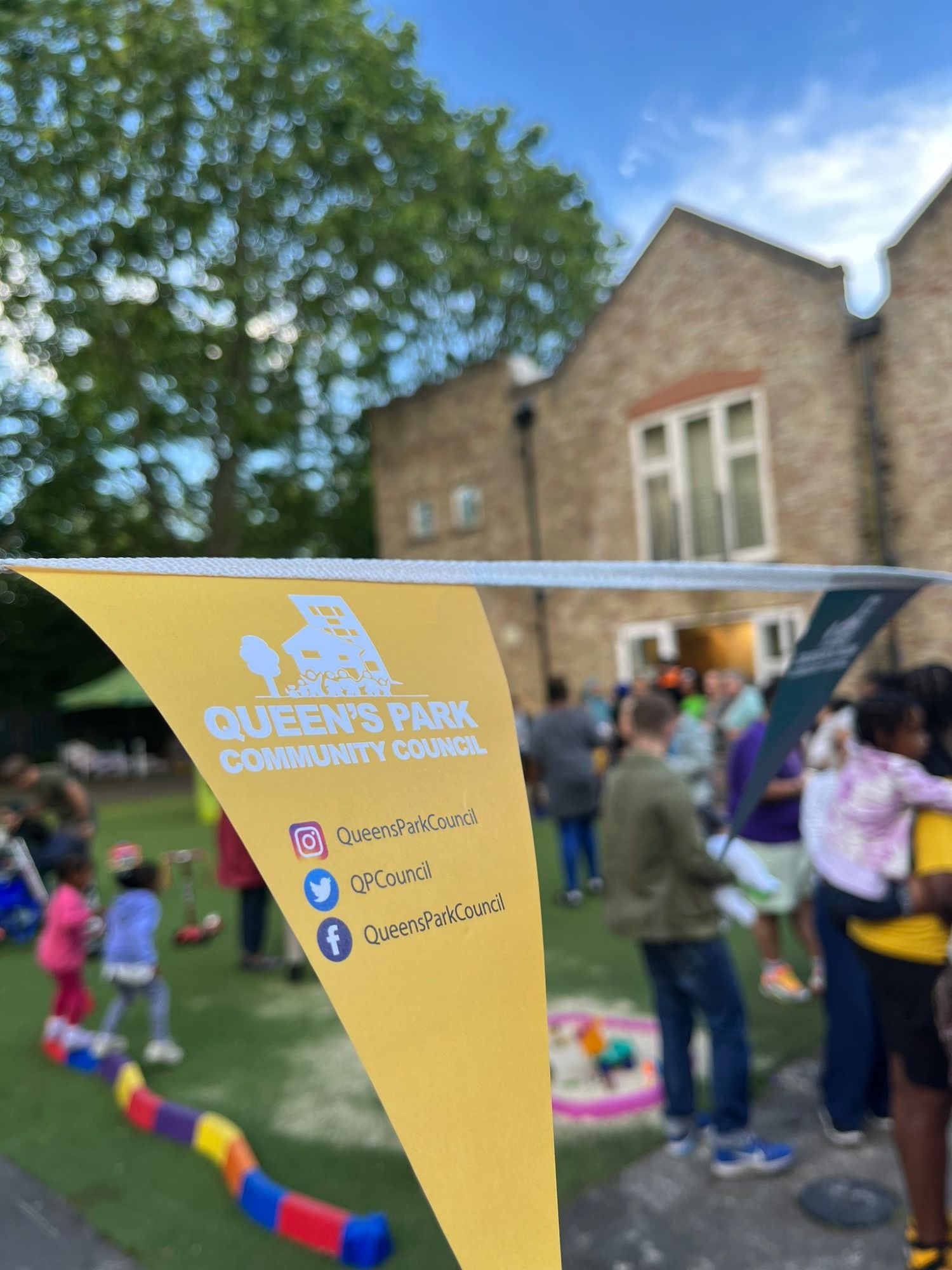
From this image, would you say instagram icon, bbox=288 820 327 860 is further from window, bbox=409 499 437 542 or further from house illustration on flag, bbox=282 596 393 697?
window, bbox=409 499 437 542

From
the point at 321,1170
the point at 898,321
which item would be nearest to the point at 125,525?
the point at 898,321

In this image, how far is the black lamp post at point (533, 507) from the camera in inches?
647

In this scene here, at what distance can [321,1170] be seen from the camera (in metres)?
3.91

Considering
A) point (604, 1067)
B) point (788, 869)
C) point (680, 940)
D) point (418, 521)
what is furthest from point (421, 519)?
point (680, 940)

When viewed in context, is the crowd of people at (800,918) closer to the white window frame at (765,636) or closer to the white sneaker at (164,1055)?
the white sneaker at (164,1055)

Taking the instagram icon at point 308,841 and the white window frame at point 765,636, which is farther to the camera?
the white window frame at point 765,636

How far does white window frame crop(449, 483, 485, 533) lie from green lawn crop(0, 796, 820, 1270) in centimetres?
1113

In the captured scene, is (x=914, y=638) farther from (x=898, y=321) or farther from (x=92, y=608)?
(x=92, y=608)

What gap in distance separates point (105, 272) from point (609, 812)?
16.8m

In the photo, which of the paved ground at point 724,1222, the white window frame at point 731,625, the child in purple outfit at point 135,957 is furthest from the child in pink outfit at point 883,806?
the white window frame at point 731,625

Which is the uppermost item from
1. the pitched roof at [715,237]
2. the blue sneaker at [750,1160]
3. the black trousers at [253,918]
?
the pitched roof at [715,237]

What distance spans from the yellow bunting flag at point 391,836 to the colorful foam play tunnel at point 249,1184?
212cm

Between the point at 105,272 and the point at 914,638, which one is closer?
the point at 914,638

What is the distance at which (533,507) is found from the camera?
16.7 metres
